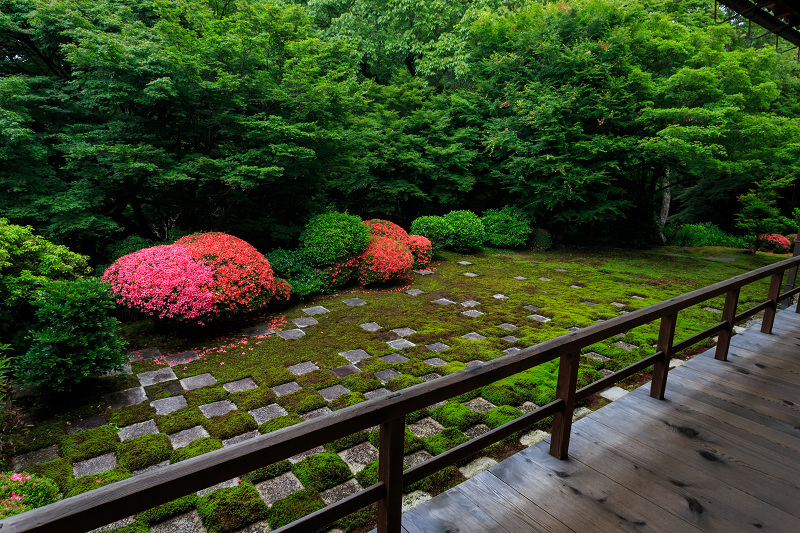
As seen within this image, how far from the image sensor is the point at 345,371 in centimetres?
377

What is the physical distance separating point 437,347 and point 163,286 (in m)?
2.98

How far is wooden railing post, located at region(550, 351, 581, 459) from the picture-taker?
2.05m

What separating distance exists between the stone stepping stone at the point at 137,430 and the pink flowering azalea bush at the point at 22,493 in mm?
759

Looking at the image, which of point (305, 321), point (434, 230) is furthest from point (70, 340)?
point (434, 230)

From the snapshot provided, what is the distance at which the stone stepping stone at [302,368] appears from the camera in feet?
12.3

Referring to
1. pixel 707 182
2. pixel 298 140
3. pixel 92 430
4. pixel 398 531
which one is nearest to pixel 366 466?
pixel 398 531

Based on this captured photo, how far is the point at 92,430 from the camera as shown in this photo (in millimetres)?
2832

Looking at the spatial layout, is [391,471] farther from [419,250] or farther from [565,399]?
[419,250]

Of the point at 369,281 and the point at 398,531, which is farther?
the point at 369,281

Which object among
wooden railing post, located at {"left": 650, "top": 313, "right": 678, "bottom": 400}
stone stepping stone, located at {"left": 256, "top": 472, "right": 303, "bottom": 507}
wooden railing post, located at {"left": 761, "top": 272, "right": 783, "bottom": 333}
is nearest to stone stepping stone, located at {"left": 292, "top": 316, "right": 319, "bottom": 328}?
stone stepping stone, located at {"left": 256, "top": 472, "right": 303, "bottom": 507}

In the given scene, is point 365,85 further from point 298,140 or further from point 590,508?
point 590,508

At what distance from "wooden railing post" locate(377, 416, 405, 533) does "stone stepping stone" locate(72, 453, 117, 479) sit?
200 centimetres

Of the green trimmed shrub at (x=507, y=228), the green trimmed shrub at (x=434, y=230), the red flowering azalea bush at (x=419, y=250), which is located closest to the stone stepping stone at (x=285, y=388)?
the red flowering azalea bush at (x=419, y=250)

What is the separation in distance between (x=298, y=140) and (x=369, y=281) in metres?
2.51
